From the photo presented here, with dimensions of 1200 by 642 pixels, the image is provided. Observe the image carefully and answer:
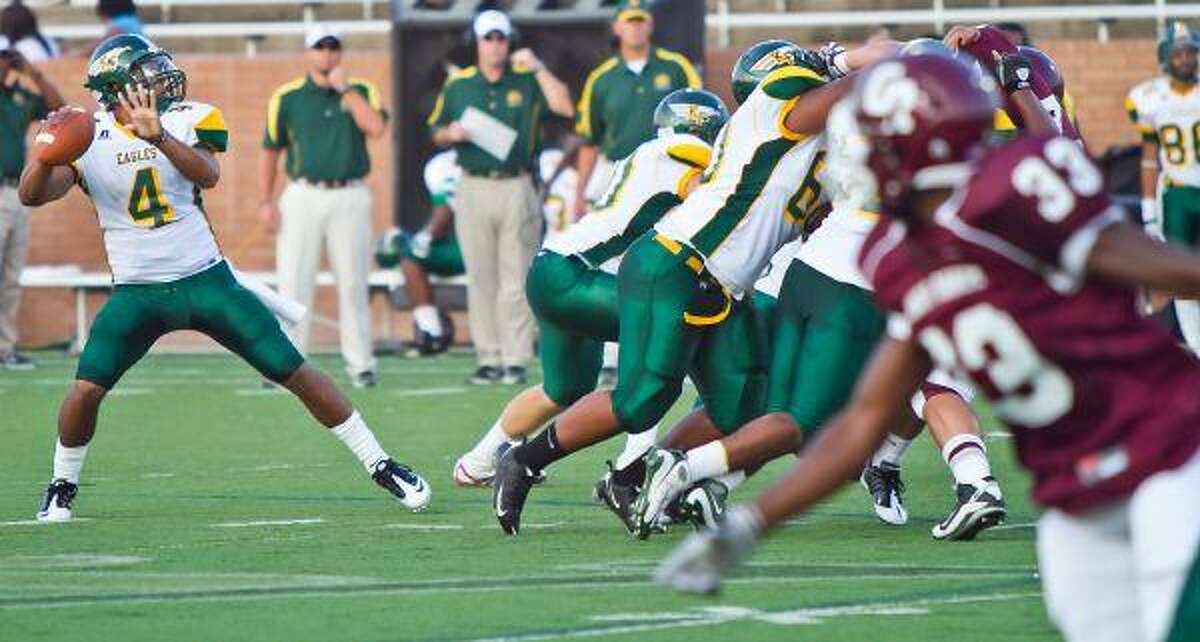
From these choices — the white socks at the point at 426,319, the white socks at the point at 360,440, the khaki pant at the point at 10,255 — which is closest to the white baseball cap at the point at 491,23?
the white socks at the point at 426,319

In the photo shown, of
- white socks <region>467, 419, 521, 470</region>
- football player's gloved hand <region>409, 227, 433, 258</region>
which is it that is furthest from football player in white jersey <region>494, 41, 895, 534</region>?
football player's gloved hand <region>409, 227, 433, 258</region>

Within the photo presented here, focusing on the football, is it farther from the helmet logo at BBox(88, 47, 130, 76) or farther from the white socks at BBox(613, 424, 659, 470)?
the white socks at BBox(613, 424, 659, 470)

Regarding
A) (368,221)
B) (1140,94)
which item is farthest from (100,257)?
(1140,94)

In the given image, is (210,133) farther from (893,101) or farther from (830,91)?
(893,101)

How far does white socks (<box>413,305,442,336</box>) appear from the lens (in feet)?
55.6

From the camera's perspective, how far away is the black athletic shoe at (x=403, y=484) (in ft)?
28.9

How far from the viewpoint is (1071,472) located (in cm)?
428

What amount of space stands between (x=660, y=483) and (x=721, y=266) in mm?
669

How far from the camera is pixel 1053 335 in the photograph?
13.9ft

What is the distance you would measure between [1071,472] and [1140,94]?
11.3 m

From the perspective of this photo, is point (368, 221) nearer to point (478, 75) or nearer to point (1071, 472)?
point (478, 75)

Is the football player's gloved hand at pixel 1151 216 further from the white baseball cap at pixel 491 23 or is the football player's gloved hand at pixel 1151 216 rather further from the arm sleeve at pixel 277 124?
the arm sleeve at pixel 277 124

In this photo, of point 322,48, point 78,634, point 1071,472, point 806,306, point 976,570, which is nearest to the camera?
point 1071,472

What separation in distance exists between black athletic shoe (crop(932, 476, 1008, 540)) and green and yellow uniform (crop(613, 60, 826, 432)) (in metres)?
0.74
